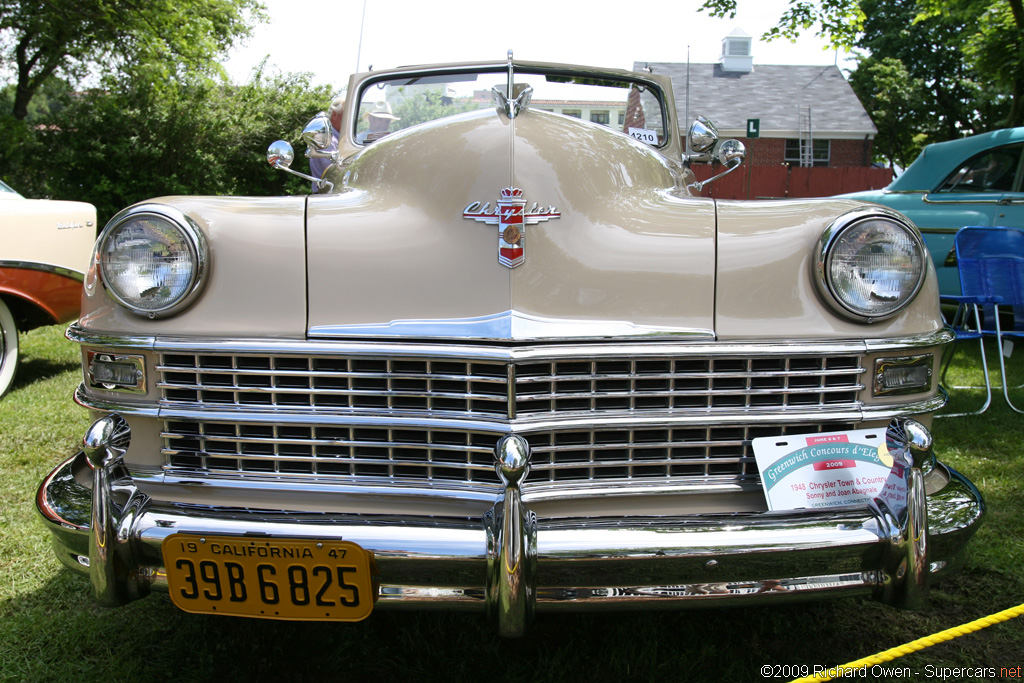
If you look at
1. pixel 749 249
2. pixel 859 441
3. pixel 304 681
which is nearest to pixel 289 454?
pixel 304 681

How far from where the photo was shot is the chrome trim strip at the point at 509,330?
67.4 inches

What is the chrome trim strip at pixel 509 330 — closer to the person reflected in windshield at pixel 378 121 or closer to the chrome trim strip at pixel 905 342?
the chrome trim strip at pixel 905 342

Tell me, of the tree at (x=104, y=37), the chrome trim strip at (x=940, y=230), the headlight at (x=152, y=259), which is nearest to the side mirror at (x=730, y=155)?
the headlight at (x=152, y=259)

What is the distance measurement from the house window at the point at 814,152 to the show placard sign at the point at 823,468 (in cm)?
2764

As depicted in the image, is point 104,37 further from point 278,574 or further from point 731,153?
point 278,574

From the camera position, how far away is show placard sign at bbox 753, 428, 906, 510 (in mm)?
1673

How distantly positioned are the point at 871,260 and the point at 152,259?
1.72 m

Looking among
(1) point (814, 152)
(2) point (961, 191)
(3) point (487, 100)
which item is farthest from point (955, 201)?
(1) point (814, 152)

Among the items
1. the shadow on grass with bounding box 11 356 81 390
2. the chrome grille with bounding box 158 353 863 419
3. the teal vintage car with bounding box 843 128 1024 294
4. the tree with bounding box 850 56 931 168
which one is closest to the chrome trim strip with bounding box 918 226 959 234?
the teal vintage car with bounding box 843 128 1024 294

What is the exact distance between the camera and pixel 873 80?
29422mm

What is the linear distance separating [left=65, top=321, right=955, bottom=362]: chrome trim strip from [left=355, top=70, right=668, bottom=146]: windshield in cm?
153

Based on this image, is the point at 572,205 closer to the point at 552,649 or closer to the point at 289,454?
the point at 289,454

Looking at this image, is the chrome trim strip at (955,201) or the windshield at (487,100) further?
the chrome trim strip at (955,201)

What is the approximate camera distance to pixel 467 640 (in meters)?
2.10
